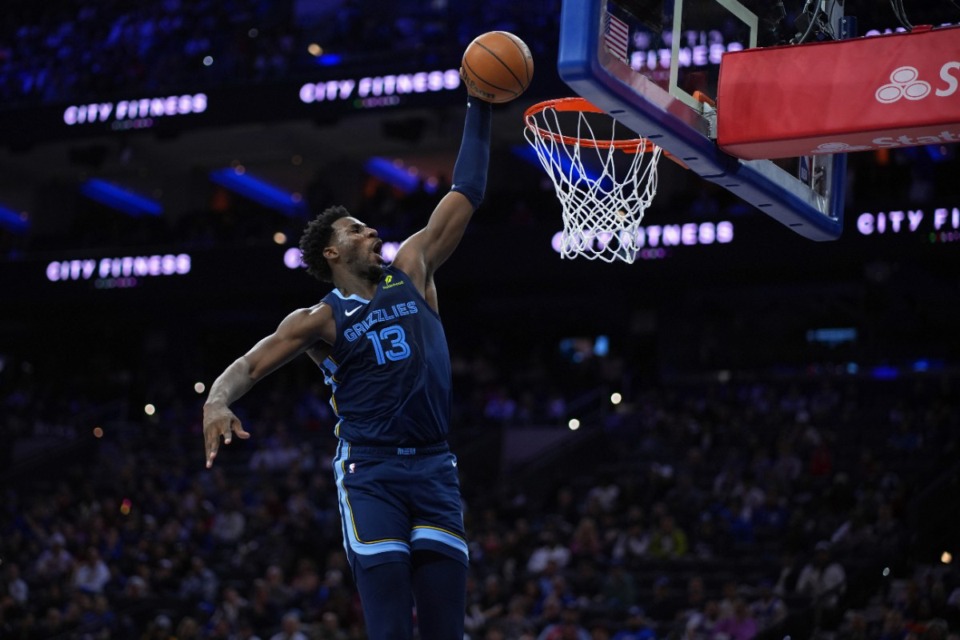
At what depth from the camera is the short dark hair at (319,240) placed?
18.3 ft

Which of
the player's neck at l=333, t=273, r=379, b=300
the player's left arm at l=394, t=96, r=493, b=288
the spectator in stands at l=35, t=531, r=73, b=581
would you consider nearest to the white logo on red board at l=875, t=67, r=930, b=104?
the player's left arm at l=394, t=96, r=493, b=288

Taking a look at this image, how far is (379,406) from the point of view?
529 centimetres

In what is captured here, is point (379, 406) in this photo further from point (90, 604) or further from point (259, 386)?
point (259, 386)

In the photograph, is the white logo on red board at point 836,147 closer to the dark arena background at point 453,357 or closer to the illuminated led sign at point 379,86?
the dark arena background at point 453,357

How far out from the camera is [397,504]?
5176mm

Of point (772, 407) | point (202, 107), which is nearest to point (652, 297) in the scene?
point (772, 407)

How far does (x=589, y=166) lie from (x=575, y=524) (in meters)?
10.6

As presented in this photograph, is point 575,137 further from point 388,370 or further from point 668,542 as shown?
point 668,542

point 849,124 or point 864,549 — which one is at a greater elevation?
point 849,124

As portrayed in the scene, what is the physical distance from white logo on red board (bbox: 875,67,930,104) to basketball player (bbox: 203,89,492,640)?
2.19 m

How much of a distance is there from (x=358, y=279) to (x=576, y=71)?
4.30ft

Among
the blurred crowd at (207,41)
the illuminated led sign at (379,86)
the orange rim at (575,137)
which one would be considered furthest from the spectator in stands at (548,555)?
the blurred crowd at (207,41)

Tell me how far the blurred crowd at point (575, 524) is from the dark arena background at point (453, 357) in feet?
0.19

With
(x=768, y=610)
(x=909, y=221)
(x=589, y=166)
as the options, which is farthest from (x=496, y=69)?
(x=909, y=221)
